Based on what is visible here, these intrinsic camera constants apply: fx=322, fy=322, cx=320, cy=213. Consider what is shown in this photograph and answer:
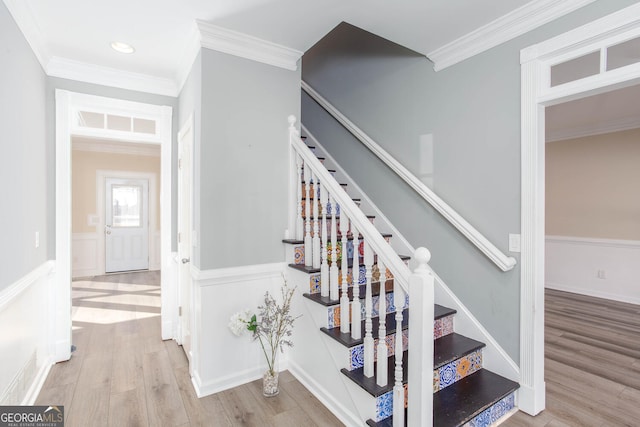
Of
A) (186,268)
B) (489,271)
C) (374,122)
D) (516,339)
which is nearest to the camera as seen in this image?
(516,339)

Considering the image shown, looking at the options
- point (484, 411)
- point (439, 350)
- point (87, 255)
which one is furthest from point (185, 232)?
point (87, 255)

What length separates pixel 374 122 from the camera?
319 centimetres

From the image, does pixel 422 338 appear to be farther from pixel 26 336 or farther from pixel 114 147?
pixel 114 147

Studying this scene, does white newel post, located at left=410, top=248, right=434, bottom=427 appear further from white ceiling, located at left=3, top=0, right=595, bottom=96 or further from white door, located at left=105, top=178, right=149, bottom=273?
white door, located at left=105, top=178, right=149, bottom=273

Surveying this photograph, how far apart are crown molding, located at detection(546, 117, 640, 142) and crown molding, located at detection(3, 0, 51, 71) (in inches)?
254

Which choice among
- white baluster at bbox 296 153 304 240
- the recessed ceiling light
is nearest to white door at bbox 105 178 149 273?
the recessed ceiling light

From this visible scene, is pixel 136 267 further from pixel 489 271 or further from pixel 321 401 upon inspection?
pixel 489 271

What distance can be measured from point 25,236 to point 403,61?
10.5 feet

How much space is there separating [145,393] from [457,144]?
114 inches

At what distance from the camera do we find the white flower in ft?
7.43

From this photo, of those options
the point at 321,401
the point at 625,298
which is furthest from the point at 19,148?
the point at 625,298

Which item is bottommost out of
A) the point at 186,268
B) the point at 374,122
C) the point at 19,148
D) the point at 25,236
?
the point at 186,268

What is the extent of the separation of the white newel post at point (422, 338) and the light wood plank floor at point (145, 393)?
24.7 inches

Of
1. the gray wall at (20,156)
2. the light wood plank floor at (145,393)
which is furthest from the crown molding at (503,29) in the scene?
the gray wall at (20,156)
